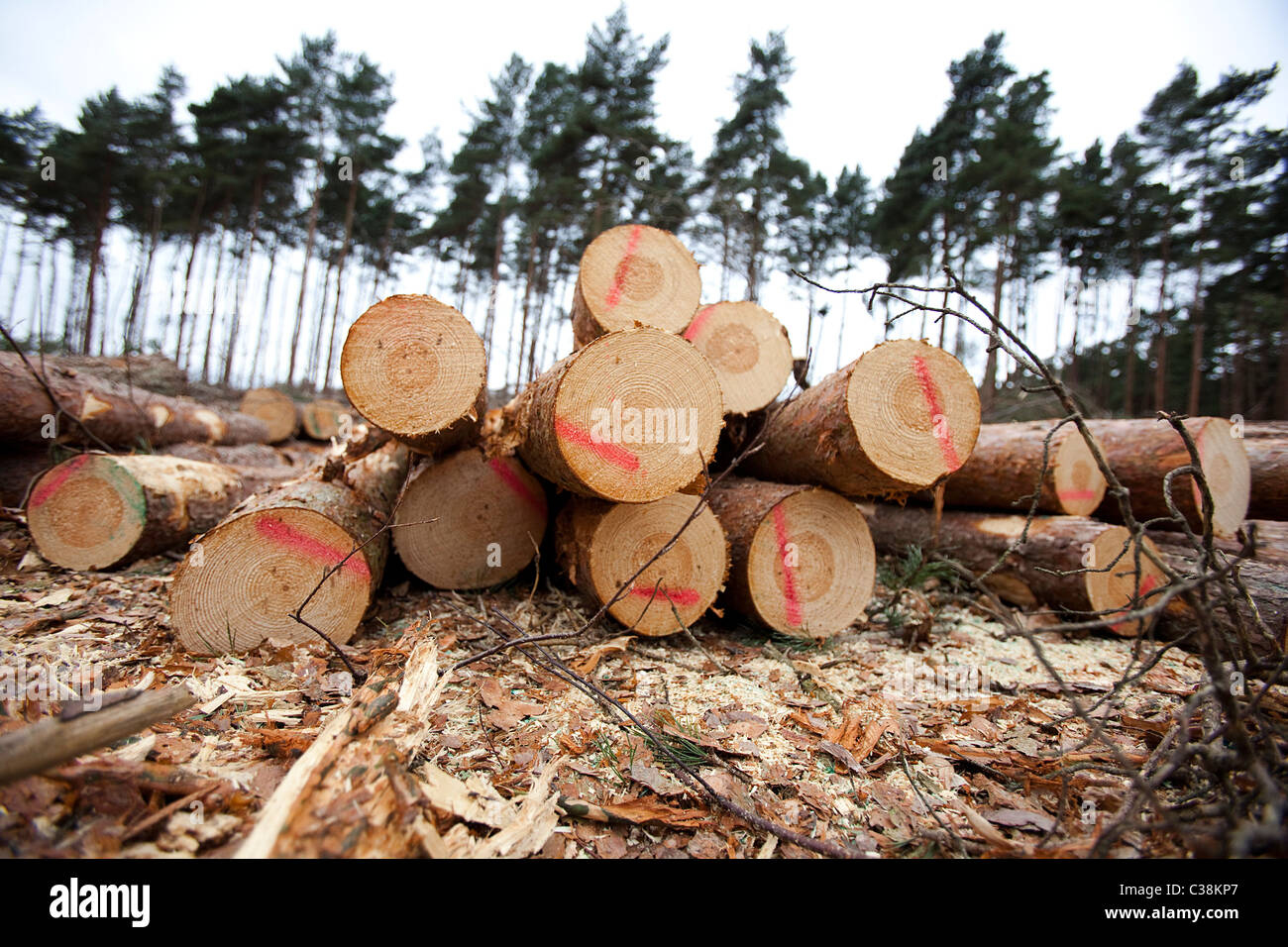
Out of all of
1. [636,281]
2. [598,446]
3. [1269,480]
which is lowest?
[598,446]

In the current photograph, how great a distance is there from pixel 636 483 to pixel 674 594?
74 cm

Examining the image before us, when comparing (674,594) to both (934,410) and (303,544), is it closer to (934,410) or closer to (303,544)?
(934,410)

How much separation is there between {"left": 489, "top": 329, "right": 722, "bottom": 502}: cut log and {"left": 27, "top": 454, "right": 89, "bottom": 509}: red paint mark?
2.86 metres

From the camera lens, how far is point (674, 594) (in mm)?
2713

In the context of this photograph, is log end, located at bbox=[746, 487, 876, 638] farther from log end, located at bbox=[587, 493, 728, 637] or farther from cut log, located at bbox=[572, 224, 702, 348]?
cut log, located at bbox=[572, 224, 702, 348]

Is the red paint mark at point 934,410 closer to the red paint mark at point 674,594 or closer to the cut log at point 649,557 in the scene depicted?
the cut log at point 649,557

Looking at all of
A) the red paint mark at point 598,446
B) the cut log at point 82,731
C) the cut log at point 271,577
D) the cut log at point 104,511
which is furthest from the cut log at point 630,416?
the cut log at point 104,511

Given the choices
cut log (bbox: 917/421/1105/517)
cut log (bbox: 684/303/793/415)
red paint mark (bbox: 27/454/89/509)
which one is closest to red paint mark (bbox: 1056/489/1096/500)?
cut log (bbox: 917/421/1105/517)

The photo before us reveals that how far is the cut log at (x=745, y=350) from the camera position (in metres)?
3.43

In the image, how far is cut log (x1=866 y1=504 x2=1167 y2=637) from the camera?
130 inches

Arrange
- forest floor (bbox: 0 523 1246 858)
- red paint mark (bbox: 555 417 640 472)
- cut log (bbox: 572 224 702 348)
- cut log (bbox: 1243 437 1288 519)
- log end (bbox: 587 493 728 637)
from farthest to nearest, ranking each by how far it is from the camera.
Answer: cut log (bbox: 1243 437 1288 519) < cut log (bbox: 572 224 702 348) < log end (bbox: 587 493 728 637) < red paint mark (bbox: 555 417 640 472) < forest floor (bbox: 0 523 1246 858)

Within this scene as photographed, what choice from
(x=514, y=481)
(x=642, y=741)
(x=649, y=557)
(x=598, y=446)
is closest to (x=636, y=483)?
(x=598, y=446)

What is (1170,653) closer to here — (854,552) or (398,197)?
(854,552)

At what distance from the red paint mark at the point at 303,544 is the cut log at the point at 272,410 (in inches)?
Result: 296
